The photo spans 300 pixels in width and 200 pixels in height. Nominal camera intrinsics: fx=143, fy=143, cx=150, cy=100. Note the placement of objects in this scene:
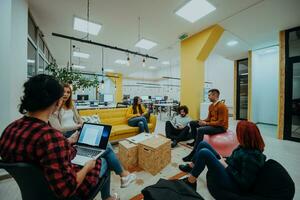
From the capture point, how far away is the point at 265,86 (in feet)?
19.1

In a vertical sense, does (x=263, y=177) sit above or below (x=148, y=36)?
below

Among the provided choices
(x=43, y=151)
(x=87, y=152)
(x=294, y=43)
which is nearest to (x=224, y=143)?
(x=87, y=152)

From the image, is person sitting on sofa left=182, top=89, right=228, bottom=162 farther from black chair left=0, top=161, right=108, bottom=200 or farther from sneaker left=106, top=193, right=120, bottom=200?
black chair left=0, top=161, right=108, bottom=200

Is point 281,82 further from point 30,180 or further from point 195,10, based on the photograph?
point 30,180

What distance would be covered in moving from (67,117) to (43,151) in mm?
1679

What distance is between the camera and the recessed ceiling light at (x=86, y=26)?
3.60m

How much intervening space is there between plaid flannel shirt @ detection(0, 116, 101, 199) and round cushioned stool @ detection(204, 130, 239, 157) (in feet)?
8.14

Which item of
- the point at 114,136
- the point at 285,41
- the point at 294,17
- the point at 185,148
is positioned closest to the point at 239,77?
the point at 285,41

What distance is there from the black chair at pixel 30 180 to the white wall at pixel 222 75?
8.14 m

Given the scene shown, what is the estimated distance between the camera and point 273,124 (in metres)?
5.72

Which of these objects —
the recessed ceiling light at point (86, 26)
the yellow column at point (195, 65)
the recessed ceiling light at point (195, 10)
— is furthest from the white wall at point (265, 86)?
the recessed ceiling light at point (86, 26)

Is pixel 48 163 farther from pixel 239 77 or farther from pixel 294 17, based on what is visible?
pixel 239 77

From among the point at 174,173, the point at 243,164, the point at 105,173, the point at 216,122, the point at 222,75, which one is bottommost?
the point at 174,173

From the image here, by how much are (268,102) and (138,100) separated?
5412 mm
